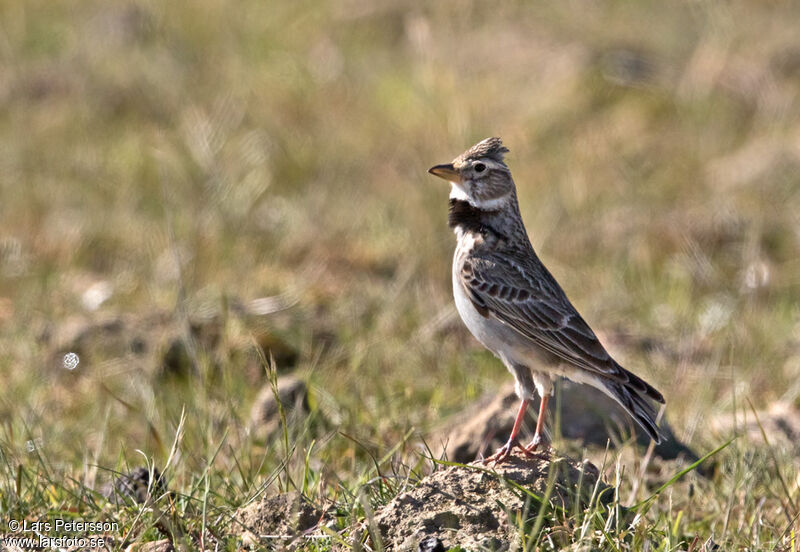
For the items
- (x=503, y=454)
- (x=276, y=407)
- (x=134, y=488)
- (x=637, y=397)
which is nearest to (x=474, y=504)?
(x=503, y=454)

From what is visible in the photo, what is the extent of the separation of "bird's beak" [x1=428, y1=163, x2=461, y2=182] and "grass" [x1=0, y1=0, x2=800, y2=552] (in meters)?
1.16

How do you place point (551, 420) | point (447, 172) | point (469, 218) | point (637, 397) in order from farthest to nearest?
point (551, 420), point (469, 218), point (447, 172), point (637, 397)

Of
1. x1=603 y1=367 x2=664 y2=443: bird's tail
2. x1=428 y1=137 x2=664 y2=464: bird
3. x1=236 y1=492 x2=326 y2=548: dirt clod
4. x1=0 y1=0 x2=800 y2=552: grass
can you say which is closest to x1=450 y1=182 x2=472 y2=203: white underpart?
x1=428 y1=137 x2=664 y2=464: bird

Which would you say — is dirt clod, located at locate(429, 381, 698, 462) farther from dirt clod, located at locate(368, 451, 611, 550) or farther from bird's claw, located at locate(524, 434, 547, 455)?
dirt clod, located at locate(368, 451, 611, 550)

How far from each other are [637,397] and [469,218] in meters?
1.06

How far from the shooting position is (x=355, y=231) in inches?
372

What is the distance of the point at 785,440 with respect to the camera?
17.9 ft

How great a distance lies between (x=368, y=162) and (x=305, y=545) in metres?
8.15

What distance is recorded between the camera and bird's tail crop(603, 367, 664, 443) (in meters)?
4.23

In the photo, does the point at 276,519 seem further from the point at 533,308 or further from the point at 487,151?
the point at 487,151

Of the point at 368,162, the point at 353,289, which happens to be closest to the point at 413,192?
the point at 368,162

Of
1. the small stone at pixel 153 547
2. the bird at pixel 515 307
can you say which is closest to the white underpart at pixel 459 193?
the bird at pixel 515 307

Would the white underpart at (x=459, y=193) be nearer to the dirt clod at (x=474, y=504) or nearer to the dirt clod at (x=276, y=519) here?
the dirt clod at (x=474, y=504)

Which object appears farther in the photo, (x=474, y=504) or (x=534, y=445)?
(x=534, y=445)
